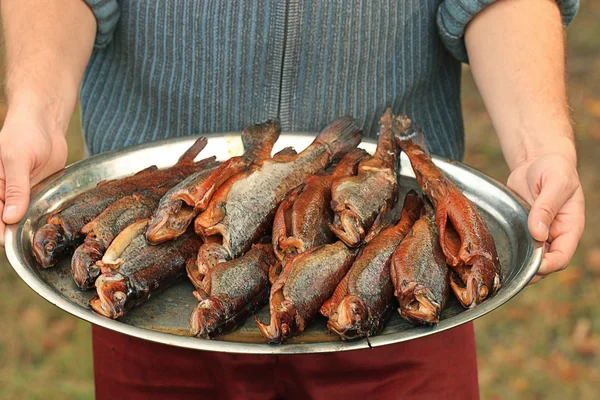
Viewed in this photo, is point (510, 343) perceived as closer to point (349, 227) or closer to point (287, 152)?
point (287, 152)

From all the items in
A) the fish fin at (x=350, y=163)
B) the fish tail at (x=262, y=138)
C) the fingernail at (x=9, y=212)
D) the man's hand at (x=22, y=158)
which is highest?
the man's hand at (x=22, y=158)

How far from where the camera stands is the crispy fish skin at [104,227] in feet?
7.80

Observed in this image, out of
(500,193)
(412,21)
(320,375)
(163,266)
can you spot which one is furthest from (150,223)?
(412,21)

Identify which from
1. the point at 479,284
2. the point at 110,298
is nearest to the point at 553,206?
the point at 479,284

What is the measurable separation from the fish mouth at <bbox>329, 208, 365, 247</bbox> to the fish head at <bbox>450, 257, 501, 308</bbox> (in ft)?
1.10

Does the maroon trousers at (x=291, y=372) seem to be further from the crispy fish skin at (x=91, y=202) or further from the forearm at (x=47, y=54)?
the forearm at (x=47, y=54)

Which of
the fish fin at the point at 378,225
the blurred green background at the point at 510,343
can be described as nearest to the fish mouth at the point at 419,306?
the fish fin at the point at 378,225

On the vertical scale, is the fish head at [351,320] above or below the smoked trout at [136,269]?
below

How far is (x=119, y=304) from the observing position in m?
2.24

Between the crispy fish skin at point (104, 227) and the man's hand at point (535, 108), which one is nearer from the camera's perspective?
the crispy fish skin at point (104, 227)

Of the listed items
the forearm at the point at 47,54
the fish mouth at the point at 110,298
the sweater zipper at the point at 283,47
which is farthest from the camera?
the sweater zipper at the point at 283,47

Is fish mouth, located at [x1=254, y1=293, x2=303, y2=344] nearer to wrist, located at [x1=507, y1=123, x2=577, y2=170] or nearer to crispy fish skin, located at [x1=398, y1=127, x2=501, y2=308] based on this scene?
crispy fish skin, located at [x1=398, y1=127, x2=501, y2=308]

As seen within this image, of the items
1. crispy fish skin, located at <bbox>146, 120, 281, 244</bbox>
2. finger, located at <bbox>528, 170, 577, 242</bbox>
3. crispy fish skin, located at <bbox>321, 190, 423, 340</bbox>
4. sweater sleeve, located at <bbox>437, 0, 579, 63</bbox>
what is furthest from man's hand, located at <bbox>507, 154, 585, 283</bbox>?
crispy fish skin, located at <bbox>146, 120, 281, 244</bbox>

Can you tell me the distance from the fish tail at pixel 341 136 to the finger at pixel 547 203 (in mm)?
763
